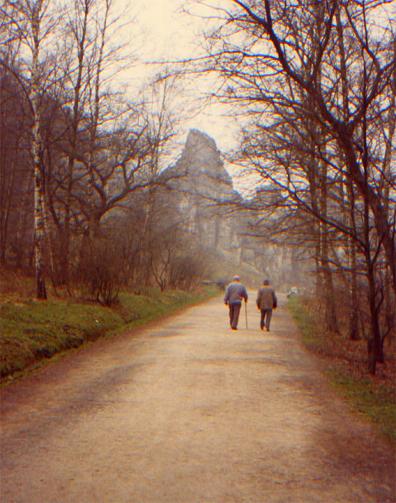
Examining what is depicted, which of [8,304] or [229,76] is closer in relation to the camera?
[229,76]

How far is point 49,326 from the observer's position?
1362 cm

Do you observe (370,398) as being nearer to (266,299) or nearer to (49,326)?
(49,326)

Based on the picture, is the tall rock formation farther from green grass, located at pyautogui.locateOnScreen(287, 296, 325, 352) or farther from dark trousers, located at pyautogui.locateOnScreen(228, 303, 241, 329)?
green grass, located at pyautogui.locateOnScreen(287, 296, 325, 352)

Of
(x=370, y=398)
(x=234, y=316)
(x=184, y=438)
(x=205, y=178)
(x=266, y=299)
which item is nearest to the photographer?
(x=184, y=438)

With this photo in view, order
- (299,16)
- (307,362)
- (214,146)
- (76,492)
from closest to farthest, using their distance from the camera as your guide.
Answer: (76,492) < (299,16) < (307,362) < (214,146)

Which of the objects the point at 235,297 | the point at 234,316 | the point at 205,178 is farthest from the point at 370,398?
the point at 205,178

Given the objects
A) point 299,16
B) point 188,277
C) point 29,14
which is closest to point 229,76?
point 299,16

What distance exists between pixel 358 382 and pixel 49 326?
7142mm

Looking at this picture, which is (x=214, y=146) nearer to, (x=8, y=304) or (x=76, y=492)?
(x=8, y=304)

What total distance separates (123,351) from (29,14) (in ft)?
35.9

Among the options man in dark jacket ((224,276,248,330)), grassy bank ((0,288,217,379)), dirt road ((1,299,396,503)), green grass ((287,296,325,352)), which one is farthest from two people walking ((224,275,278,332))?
dirt road ((1,299,396,503))

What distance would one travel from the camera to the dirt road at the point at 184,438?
469cm

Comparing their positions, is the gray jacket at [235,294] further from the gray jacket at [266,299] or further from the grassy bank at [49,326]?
the grassy bank at [49,326]

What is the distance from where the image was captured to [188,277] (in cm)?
4166
